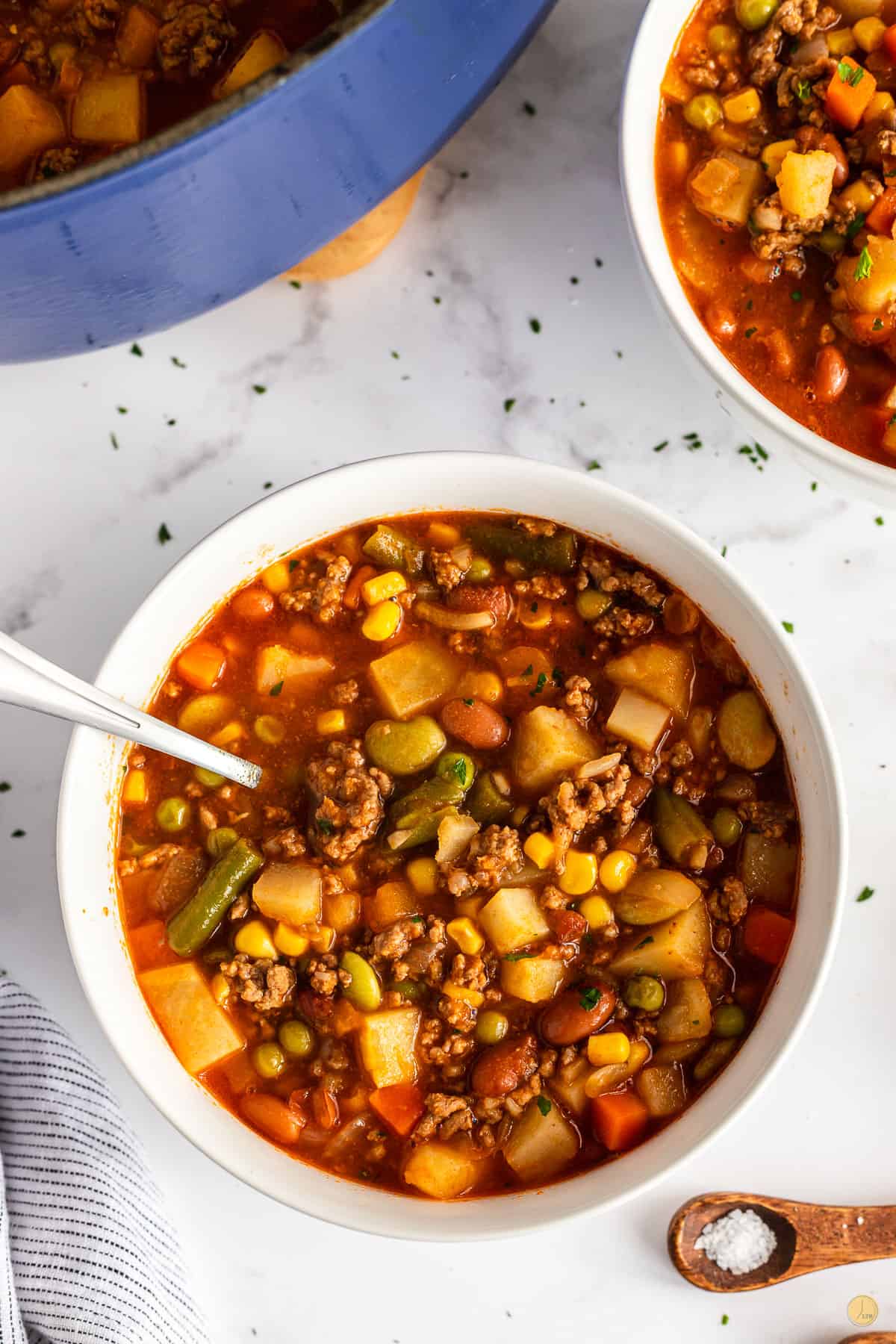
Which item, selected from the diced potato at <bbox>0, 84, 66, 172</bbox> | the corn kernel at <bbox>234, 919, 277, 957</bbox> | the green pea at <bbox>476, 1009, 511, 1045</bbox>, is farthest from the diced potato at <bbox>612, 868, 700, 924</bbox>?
the diced potato at <bbox>0, 84, 66, 172</bbox>

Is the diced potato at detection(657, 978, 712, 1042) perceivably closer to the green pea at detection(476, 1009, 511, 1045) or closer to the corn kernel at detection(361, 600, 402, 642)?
the green pea at detection(476, 1009, 511, 1045)

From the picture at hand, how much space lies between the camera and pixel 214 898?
10.3 feet

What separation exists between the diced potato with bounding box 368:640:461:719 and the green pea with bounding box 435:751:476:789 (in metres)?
0.14

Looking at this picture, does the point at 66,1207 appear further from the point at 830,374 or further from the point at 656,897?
the point at 830,374

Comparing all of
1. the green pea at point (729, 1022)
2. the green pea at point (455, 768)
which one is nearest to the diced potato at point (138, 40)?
the green pea at point (455, 768)

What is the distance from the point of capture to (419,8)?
2305mm

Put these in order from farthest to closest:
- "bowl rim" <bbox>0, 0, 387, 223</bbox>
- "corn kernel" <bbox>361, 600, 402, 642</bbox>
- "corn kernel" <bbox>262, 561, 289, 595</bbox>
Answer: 1. "corn kernel" <bbox>262, 561, 289, 595</bbox>
2. "corn kernel" <bbox>361, 600, 402, 642</bbox>
3. "bowl rim" <bbox>0, 0, 387, 223</bbox>

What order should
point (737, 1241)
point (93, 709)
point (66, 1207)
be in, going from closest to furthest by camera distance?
point (93, 709) → point (66, 1207) → point (737, 1241)

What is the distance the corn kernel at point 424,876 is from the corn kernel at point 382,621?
1.83 feet

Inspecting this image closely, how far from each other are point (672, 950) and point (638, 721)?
0.55 meters

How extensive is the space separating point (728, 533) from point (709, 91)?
111 cm

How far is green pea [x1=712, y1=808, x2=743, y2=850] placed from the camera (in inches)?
123

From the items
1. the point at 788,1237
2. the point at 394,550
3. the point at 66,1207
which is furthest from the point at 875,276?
the point at 66,1207

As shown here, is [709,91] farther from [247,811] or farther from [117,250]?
[247,811]
